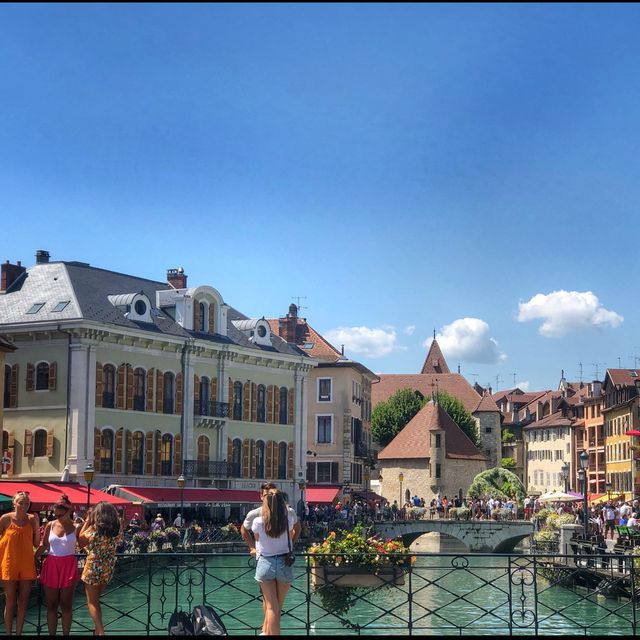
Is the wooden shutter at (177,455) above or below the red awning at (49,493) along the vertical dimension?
above

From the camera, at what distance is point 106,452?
48562 mm

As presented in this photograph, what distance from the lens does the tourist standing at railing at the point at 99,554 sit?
13031 millimetres

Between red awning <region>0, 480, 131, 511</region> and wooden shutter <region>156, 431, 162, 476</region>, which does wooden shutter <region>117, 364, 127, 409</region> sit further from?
red awning <region>0, 480, 131, 511</region>

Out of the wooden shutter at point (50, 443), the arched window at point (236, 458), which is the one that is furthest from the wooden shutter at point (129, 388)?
the arched window at point (236, 458)

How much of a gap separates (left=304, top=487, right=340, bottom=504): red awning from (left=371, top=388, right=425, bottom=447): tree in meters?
29.8

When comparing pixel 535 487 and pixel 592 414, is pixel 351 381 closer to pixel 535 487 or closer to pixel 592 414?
pixel 592 414

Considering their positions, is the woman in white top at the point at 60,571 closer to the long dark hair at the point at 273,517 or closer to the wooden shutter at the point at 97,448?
the long dark hair at the point at 273,517

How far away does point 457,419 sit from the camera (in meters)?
101

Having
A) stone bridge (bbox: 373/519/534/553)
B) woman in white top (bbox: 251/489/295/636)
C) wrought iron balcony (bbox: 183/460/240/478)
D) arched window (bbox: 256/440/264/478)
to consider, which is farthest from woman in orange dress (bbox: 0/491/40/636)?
stone bridge (bbox: 373/519/534/553)

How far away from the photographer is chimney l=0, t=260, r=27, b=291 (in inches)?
2052

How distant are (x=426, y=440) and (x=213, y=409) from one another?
36.0m

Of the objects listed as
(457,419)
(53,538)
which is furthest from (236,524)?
(457,419)

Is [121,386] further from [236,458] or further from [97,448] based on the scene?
[236,458]

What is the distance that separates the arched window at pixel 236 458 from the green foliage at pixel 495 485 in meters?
28.9
